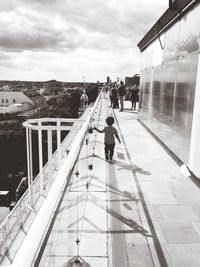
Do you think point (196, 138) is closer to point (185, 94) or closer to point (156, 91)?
point (185, 94)

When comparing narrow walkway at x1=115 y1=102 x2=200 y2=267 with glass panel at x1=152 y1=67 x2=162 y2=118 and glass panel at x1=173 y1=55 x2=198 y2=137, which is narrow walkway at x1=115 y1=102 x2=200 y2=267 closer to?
glass panel at x1=173 y1=55 x2=198 y2=137

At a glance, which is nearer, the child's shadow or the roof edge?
the child's shadow

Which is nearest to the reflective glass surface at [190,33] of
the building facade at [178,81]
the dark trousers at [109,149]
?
the building facade at [178,81]

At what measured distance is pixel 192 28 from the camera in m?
6.61

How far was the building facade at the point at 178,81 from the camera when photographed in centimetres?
636

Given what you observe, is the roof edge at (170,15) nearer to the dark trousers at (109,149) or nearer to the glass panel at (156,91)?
the glass panel at (156,91)

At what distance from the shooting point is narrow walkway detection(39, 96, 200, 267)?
3006 millimetres

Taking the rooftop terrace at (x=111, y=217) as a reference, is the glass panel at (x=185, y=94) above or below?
above

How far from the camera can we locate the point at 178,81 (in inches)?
308

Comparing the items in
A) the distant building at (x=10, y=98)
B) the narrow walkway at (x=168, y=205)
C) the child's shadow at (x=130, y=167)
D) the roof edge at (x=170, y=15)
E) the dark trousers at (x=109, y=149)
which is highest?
Result: the roof edge at (x=170, y=15)

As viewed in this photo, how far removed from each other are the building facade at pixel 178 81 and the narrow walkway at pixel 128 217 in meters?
0.80

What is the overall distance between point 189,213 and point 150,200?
0.72m

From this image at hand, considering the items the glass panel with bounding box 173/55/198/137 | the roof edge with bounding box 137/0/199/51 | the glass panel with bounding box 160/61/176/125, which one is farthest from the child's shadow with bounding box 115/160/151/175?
the roof edge with bounding box 137/0/199/51

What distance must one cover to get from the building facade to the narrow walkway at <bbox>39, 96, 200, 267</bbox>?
0.80 metres
